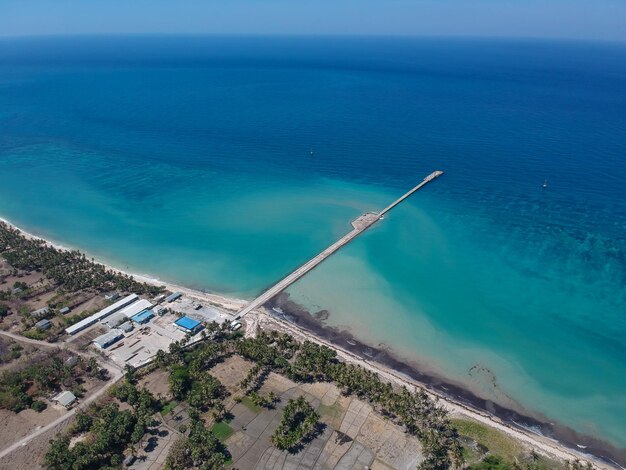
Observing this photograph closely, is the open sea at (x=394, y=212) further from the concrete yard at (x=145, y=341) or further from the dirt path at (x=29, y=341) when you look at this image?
the dirt path at (x=29, y=341)

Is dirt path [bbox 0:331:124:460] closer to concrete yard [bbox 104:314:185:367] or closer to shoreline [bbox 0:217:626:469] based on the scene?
concrete yard [bbox 104:314:185:367]

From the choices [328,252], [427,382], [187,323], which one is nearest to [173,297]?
[187,323]

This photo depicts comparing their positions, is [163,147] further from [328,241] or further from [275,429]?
[275,429]

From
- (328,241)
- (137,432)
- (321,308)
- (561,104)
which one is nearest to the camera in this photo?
(137,432)

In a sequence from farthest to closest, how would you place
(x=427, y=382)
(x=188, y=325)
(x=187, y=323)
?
1. (x=187, y=323)
2. (x=188, y=325)
3. (x=427, y=382)

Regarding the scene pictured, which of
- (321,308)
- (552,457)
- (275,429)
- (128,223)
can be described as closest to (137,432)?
(275,429)

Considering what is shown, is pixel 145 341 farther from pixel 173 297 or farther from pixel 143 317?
pixel 173 297

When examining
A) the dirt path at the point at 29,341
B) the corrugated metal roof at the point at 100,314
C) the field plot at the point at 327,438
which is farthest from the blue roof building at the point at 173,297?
the field plot at the point at 327,438
